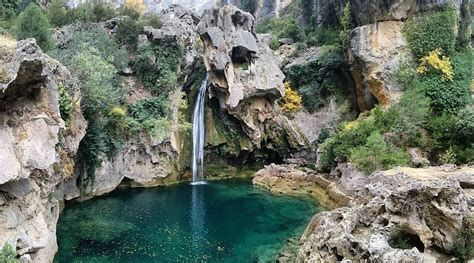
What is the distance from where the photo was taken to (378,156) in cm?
2311

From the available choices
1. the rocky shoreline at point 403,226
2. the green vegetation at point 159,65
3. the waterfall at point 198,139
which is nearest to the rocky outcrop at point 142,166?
the waterfall at point 198,139

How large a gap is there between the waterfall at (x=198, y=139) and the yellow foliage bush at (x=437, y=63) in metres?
17.6

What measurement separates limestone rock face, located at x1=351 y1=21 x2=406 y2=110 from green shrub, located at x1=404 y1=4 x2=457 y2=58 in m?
1.11

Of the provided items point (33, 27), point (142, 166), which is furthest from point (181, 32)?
point (33, 27)

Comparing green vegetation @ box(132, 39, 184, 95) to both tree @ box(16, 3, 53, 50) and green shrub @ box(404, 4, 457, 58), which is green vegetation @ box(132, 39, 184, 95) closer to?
tree @ box(16, 3, 53, 50)

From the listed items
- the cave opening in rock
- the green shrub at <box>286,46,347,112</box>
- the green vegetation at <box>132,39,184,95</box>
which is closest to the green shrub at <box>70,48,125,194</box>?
the green vegetation at <box>132,39,184,95</box>

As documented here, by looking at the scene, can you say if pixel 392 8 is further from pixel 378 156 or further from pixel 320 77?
pixel 378 156

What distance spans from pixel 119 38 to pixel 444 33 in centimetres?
2508

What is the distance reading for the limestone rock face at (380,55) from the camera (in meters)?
29.5

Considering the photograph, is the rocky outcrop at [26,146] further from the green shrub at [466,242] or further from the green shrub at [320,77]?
the green shrub at [320,77]

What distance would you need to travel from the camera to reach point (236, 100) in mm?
32031

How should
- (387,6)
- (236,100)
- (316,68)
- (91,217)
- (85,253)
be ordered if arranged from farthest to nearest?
(316,68) → (236,100) → (387,6) → (91,217) → (85,253)

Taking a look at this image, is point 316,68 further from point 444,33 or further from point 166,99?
point 166,99

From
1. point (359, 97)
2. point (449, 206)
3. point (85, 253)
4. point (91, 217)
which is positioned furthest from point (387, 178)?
point (359, 97)
